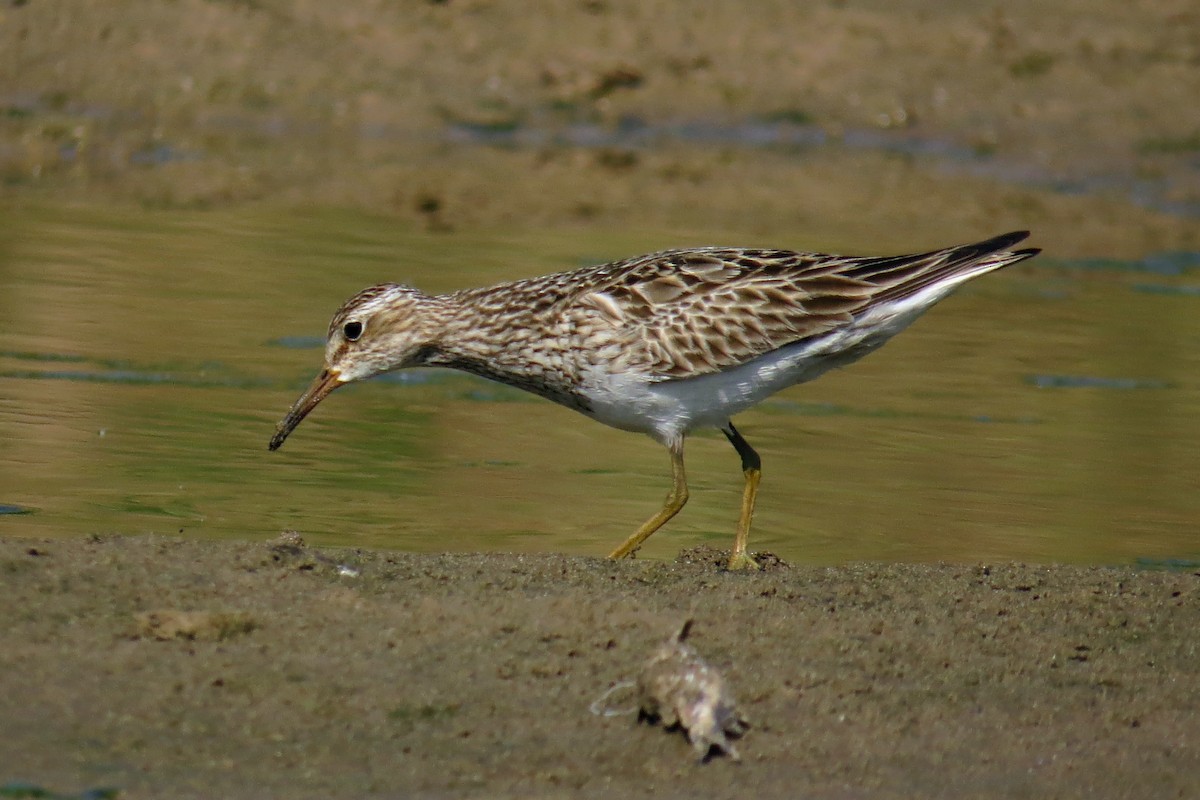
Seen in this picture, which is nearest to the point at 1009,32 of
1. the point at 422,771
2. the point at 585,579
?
the point at 585,579

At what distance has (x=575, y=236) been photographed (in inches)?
592

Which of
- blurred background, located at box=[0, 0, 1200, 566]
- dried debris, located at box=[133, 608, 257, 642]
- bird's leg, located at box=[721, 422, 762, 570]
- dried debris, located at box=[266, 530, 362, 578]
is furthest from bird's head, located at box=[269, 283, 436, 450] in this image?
dried debris, located at box=[133, 608, 257, 642]

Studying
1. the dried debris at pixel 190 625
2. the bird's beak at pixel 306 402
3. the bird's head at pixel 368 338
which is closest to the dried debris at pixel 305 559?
the dried debris at pixel 190 625

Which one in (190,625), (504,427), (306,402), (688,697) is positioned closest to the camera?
(688,697)

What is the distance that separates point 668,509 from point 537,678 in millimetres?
2658

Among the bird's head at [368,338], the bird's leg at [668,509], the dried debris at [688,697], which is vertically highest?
the bird's head at [368,338]

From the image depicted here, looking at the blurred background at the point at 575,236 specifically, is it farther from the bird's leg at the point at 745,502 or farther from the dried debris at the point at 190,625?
the dried debris at the point at 190,625

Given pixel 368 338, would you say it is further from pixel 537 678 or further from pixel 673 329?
pixel 537 678

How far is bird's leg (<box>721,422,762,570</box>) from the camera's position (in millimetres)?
7835

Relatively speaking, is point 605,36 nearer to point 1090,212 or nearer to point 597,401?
point 1090,212

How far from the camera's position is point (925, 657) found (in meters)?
6.44

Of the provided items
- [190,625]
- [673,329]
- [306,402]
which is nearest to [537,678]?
[190,625]

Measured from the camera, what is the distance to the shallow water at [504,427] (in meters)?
8.47

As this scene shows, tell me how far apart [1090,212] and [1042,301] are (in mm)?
3031
